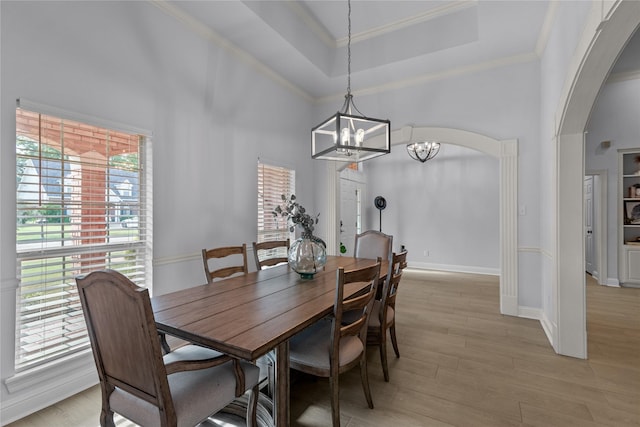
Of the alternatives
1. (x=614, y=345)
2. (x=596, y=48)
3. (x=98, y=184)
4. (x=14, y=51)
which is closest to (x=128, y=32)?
(x=14, y=51)

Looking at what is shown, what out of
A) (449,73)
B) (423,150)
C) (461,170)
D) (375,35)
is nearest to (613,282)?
(461,170)

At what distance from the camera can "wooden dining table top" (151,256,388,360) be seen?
131 cm

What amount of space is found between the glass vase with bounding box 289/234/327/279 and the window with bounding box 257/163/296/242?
1.59 m

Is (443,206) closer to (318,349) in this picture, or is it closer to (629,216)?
(629,216)

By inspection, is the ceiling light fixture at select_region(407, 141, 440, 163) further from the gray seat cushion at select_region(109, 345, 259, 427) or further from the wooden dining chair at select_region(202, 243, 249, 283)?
the gray seat cushion at select_region(109, 345, 259, 427)

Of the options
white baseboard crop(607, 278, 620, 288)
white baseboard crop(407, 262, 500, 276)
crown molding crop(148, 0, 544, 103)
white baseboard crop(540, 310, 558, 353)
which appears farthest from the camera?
white baseboard crop(407, 262, 500, 276)

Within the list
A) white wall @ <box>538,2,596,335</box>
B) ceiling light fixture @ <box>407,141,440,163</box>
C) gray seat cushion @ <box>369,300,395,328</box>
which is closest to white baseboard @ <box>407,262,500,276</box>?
ceiling light fixture @ <box>407,141,440,163</box>

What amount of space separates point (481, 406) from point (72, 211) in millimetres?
3189

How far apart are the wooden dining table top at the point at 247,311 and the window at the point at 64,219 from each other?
86 cm

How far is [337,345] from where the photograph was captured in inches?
66.6

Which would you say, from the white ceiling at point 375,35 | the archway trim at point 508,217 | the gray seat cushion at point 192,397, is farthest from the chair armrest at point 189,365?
the archway trim at point 508,217

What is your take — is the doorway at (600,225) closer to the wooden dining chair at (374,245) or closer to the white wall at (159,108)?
the wooden dining chair at (374,245)

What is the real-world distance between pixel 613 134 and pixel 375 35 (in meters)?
4.59

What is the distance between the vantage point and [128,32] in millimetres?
2467
